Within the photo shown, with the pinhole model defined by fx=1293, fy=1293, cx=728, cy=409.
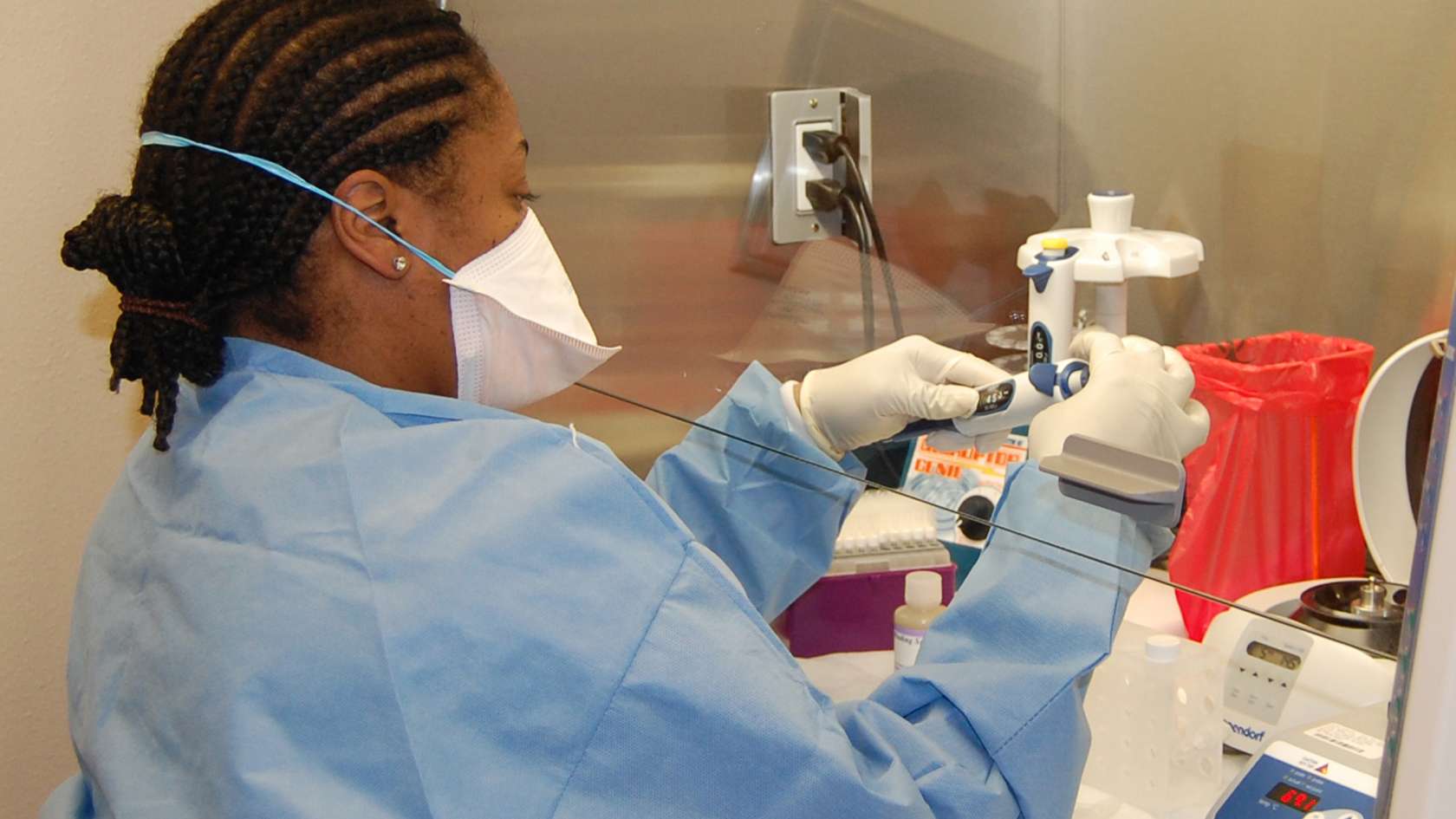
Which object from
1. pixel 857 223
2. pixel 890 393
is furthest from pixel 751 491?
pixel 857 223

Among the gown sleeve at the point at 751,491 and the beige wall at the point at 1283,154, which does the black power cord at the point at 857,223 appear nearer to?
the gown sleeve at the point at 751,491

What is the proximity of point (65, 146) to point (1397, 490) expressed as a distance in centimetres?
145

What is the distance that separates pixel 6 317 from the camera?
1479mm

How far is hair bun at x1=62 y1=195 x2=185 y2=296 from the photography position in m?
0.87

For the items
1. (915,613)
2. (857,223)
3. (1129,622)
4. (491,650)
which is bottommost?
(915,613)

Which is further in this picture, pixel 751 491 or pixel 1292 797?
pixel 751 491

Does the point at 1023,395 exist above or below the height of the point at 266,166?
below

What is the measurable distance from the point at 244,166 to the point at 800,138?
2.39 ft

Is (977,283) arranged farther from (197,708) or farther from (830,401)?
(197,708)

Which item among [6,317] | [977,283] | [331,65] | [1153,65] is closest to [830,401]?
[977,283]

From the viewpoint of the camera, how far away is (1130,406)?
2.87 ft

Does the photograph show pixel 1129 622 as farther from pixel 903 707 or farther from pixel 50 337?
pixel 50 337

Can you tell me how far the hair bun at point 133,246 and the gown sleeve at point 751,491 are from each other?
1.71 ft

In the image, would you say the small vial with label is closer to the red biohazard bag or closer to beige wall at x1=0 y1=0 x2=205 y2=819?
the red biohazard bag
